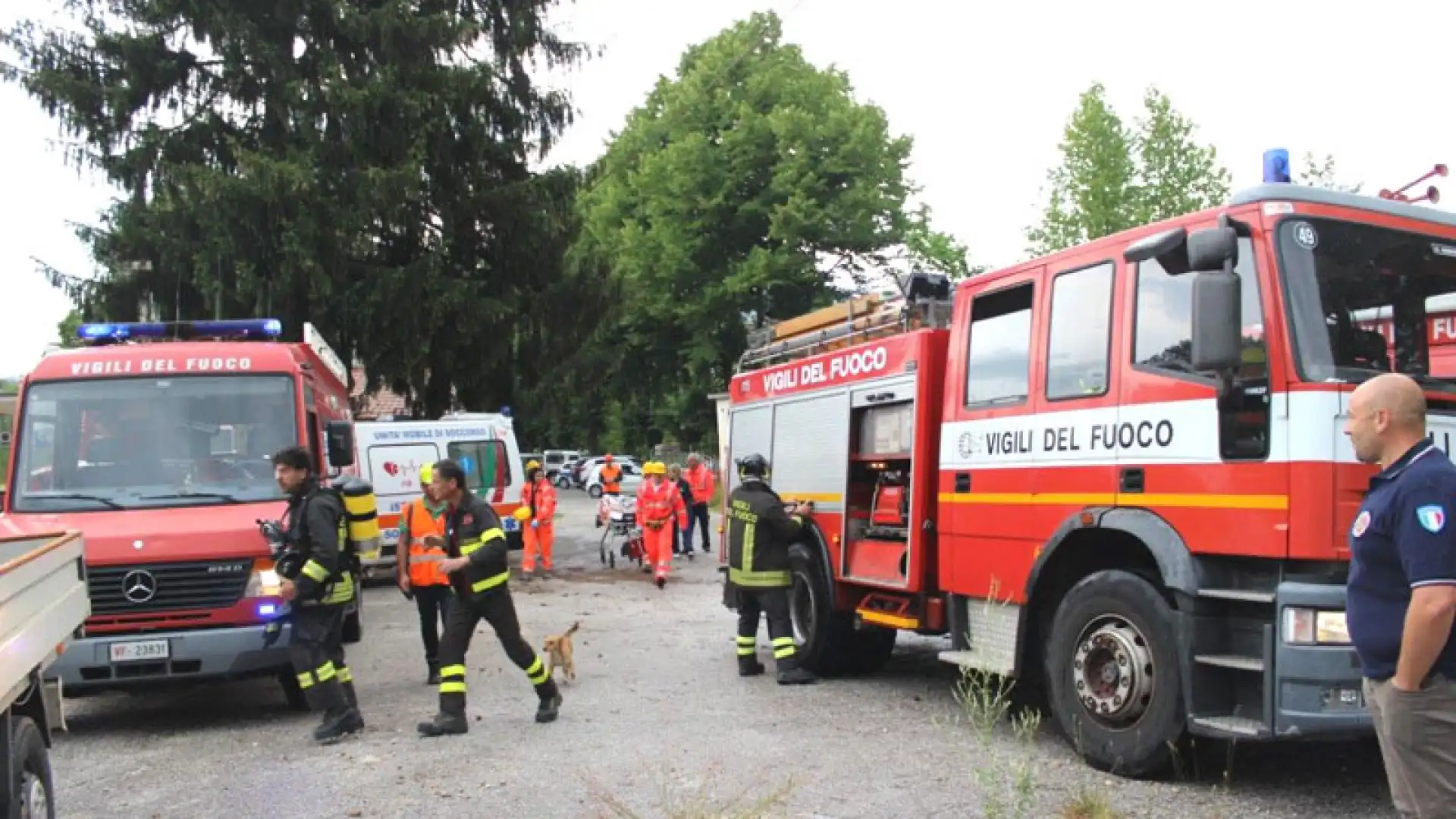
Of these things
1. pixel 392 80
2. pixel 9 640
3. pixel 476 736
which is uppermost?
pixel 392 80

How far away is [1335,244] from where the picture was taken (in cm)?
532

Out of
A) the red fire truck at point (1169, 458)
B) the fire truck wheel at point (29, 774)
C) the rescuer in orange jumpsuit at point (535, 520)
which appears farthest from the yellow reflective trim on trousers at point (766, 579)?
the rescuer in orange jumpsuit at point (535, 520)

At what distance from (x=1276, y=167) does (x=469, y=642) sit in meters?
5.35

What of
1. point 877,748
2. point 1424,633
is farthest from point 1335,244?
point 877,748

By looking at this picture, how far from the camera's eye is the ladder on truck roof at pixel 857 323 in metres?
8.03

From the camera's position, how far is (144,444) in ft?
27.6

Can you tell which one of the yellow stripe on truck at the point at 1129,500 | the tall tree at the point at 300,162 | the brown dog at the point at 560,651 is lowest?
the brown dog at the point at 560,651

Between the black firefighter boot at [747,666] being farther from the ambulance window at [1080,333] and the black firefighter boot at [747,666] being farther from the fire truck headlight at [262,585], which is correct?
the ambulance window at [1080,333]

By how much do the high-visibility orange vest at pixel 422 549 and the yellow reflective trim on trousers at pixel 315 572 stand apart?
5.11 feet

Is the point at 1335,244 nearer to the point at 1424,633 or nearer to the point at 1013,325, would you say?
the point at 1013,325

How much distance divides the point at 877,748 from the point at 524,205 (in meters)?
14.5

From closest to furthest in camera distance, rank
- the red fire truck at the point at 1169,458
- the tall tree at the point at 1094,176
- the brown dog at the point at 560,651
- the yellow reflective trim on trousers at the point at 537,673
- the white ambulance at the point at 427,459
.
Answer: the red fire truck at the point at 1169,458 → the yellow reflective trim on trousers at the point at 537,673 → the brown dog at the point at 560,651 → the white ambulance at the point at 427,459 → the tall tree at the point at 1094,176

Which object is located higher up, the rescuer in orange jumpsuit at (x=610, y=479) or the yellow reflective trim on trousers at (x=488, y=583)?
the rescuer in orange jumpsuit at (x=610, y=479)

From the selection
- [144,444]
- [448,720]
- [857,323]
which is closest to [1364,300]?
[857,323]
